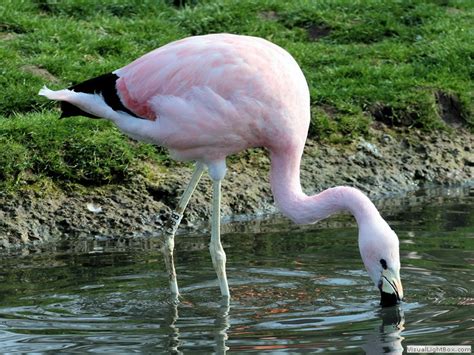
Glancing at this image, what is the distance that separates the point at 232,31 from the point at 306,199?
490cm

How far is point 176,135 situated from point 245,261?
110 cm

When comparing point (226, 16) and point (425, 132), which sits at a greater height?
point (226, 16)

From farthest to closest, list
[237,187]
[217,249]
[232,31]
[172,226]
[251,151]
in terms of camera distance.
A: [232,31] < [251,151] < [237,187] < [172,226] < [217,249]

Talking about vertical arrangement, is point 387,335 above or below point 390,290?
below

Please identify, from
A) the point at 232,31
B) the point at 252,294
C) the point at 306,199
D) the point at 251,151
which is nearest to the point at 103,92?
the point at 306,199

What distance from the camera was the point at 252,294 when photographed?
21.1 ft

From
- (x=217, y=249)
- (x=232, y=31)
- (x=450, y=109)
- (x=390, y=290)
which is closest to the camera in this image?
(x=390, y=290)

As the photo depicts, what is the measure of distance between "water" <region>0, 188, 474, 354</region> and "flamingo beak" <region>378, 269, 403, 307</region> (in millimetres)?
60

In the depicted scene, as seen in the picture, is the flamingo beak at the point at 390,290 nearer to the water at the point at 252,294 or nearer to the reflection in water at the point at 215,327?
the water at the point at 252,294

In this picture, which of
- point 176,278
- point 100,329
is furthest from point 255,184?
point 100,329

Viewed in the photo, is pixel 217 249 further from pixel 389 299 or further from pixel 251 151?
pixel 251 151

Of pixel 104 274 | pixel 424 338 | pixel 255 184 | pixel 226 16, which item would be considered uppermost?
pixel 226 16

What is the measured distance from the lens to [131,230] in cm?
786

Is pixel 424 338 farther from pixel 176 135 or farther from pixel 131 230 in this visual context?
pixel 131 230
